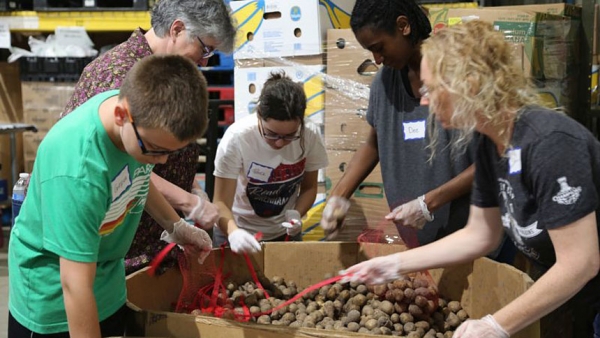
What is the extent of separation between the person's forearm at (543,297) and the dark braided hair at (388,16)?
0.99m

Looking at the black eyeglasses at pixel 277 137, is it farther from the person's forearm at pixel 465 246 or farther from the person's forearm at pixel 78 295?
the person's forearm at pixel 78 295

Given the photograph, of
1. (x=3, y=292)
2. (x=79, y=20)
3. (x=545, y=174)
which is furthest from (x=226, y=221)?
(x=79, y=20)

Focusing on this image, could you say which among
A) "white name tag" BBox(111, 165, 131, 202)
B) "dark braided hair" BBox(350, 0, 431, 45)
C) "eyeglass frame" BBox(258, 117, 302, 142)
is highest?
"dark braided hair" BBox(350, 0, 431, 45)

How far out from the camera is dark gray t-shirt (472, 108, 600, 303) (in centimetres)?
121

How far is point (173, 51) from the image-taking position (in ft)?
6.15

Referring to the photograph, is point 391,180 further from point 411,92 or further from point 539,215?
point 539,215

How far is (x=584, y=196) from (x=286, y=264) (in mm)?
1198

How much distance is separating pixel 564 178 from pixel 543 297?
0.73 ft

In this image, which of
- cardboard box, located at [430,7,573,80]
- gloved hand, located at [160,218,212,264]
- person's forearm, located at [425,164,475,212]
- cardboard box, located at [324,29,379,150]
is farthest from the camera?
cardboard box, located at [324,29,379,150]

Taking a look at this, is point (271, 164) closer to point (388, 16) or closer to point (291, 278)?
point (291, 278)

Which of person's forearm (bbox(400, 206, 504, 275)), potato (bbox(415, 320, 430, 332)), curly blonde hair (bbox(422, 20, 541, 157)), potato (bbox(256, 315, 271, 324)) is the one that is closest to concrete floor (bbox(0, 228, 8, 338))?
potato (bbox(256, 315, 271, 324))

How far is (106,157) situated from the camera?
4.24 feet

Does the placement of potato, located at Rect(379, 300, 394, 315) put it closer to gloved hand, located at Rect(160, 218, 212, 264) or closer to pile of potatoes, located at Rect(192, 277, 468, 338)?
pile of potatoes, located at Rect(192, 277, 468, 338)

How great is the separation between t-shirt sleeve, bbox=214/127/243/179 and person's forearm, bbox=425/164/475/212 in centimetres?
73
